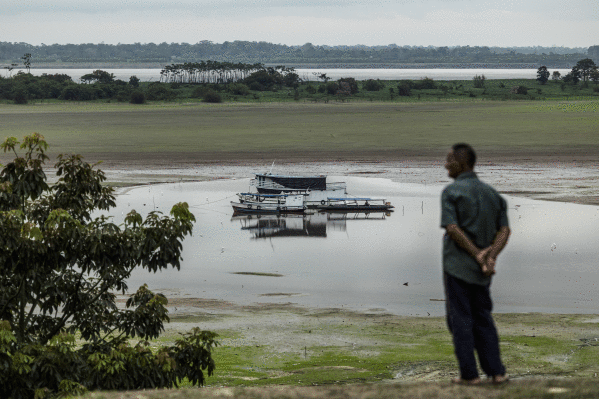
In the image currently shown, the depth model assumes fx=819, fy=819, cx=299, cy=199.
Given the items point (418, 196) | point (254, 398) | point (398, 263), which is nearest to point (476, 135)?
point (418, 196)

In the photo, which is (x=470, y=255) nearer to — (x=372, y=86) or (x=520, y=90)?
(x=372, y=86)

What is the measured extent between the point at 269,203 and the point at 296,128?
3937 cm

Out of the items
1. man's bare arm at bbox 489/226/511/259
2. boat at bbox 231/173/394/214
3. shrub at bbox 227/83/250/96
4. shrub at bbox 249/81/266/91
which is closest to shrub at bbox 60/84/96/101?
shrub at bbox 227/83/250/96

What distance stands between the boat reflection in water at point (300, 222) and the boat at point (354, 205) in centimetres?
28

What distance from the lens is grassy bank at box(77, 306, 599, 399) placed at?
59.6 ft

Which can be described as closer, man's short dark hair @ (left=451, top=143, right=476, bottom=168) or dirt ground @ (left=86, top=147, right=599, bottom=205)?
man's short dark hair @ (left=451, top=143, right=476, bottom=168)

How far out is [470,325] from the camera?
7723 millimetres

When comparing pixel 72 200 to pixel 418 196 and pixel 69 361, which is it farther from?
pixel 418 196

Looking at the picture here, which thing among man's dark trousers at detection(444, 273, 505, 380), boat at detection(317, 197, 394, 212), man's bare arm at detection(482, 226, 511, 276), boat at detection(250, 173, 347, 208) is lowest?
boat at detection(317, 197, 394, 212)

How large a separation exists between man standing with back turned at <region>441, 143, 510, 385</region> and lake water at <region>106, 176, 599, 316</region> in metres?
16.7

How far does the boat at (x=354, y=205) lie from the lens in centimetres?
4275

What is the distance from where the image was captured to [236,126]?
278ft

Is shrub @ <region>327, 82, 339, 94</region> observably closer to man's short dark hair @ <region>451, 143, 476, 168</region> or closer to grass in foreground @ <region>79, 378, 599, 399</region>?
man's short dark hair @ <region>451, 143, 476, 168</region>

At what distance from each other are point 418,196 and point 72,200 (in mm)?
34968
